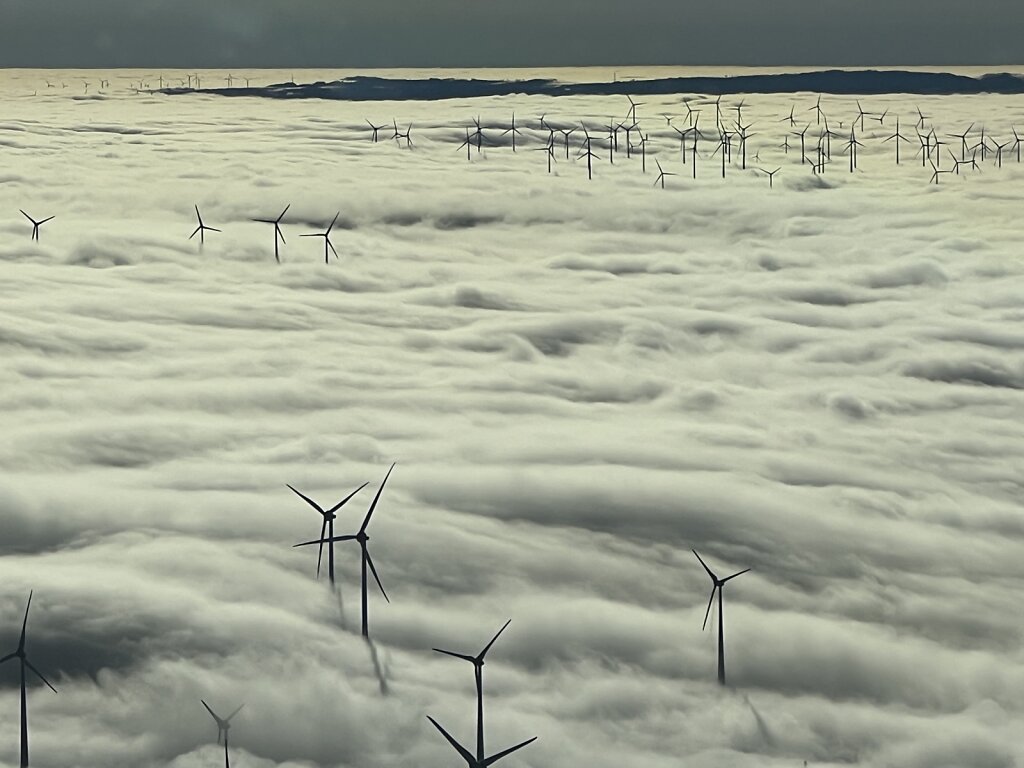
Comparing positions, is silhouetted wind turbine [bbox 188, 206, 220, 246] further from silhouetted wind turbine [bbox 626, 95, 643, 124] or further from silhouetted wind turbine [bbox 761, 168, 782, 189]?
silhouetted wind turbine [bbox 626, 95, 643, 124]

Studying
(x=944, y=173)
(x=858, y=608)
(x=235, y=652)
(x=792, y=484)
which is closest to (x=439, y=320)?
(x=792, y=484)

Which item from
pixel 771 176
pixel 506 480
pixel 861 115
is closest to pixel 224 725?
pixel 506 480

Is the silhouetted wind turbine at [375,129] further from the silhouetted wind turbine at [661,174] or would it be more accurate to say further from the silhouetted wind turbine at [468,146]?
the silhouetted wind turbine at [661,174]

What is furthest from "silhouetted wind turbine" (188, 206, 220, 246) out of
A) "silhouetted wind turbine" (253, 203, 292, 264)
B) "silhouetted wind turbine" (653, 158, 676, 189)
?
"silhouetted wind turbine" (653, 158, 676, 189)

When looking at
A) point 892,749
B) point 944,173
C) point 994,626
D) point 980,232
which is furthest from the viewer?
point 944,173

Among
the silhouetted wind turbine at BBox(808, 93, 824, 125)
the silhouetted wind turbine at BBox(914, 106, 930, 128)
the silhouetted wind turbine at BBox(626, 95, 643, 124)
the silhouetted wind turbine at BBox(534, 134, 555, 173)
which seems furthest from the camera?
the silhouetted wind turbine at BBox(808, 93, 824, 125)

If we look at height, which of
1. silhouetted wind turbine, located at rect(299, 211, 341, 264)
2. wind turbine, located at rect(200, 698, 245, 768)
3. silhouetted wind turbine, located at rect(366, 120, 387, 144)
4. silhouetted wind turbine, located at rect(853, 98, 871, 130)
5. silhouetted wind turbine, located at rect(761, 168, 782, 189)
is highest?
silhouetted wind turbine, located at rect(853, 98, 871, 130)

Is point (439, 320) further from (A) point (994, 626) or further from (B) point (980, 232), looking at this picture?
(B) point (980, 232)

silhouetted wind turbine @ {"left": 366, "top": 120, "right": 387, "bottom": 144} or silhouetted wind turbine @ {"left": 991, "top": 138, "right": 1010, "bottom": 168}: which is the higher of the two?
silhouetted wind turbine @ {"left": 366, "top": 120, "right": 387, "bottom": 144}
